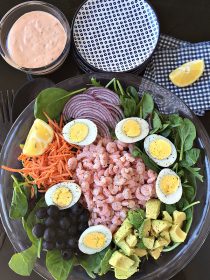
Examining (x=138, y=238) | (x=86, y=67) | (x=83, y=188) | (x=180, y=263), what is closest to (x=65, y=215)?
(x=83, y=188)

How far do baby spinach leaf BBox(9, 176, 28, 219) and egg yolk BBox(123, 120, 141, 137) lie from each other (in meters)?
0.35

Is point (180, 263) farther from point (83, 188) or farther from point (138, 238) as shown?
point (83, 188)

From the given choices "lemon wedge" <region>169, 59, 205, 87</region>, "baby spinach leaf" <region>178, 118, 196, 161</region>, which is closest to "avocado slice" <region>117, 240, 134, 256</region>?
"baby spinach leaf" <region>178, 118, 196, 161</region>

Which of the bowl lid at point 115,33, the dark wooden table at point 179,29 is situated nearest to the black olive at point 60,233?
the dark wooden table at point 179,29

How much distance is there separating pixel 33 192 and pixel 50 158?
0.11m

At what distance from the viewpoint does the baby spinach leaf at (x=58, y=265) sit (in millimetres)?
1551

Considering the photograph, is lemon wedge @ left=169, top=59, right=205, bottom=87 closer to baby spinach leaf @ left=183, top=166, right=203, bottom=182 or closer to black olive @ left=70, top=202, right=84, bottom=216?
baby spinach leaf @ left=183, top=166, right=203, bottom=182

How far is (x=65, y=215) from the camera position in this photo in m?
1.55

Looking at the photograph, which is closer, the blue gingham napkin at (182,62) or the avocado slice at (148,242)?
the avocado slice at (148,242)

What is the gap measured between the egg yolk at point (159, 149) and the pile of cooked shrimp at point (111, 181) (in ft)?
0.16

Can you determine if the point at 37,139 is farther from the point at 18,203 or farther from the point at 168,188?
the point at 168,188

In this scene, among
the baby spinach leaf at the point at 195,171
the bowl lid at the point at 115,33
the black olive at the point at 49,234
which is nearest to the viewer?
the black olive at the point at 49,234

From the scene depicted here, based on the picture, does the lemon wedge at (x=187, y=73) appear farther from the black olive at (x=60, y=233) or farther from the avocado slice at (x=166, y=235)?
the black olive at (x=60, y=233)

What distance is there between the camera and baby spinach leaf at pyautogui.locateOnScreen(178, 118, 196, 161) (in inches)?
64.1
